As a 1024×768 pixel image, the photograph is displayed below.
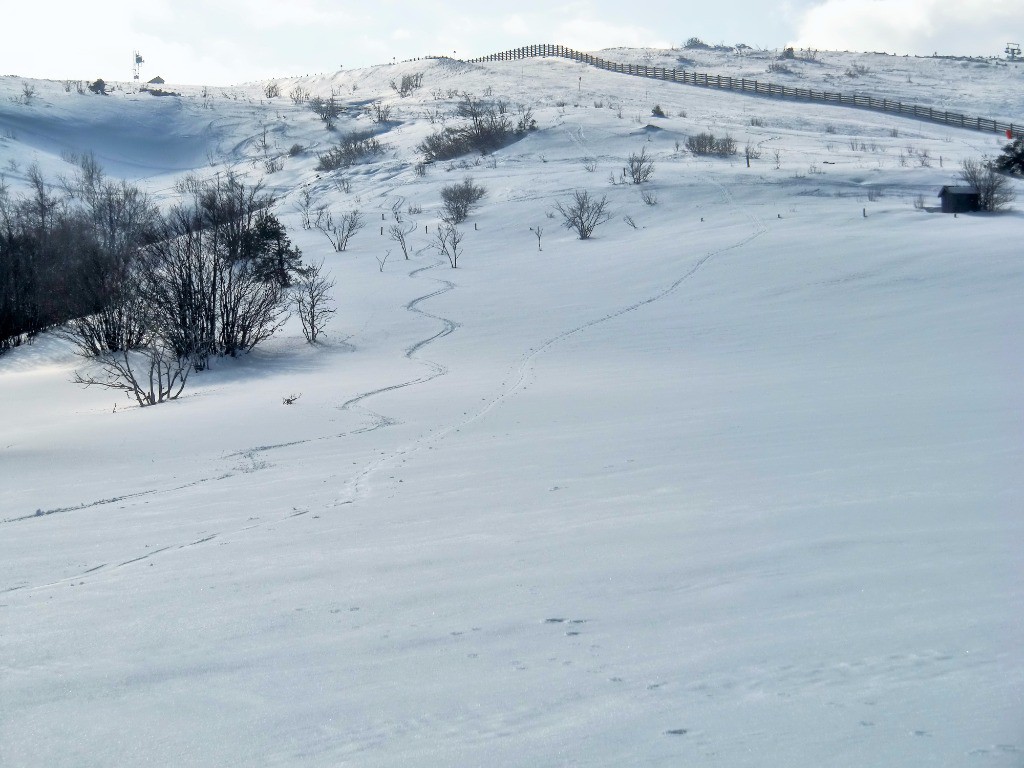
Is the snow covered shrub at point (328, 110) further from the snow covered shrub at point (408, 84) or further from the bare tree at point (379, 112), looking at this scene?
the snow covered shrub at point (408, 84)

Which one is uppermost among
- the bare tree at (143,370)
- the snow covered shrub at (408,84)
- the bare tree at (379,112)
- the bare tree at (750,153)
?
the snow covered shrub at (408,84)

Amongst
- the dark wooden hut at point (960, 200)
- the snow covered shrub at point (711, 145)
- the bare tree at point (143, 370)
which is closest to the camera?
the bare tree at point (143, 370)

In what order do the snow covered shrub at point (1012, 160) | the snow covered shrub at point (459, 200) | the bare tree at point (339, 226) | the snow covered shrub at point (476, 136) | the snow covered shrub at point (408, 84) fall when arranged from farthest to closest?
1. the snow covered shrub at point (408, 84)
2. the snow covered shrub at point (476, 136)
3. the snow covered shrub at point (459, 200)
4. the snow covered shrub at point (1012, 160)
5. the bare tree at point (339, 226)

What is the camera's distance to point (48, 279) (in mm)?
30359

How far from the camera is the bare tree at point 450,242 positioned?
105 feet

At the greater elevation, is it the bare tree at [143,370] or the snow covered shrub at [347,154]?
the snow covered shrub at [347,154]

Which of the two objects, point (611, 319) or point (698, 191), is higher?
point (698, 191)

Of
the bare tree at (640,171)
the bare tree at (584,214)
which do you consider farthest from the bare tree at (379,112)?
the bare tree at (584,214)

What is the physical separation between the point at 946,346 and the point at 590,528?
12.3 meters

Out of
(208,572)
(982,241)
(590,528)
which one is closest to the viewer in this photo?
(208,572)

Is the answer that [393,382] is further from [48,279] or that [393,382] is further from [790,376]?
[48,279]

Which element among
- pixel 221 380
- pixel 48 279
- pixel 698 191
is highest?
pixel 698 191

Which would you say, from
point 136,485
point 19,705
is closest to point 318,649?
point 19,705

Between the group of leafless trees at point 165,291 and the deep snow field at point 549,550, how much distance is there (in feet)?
3.71
